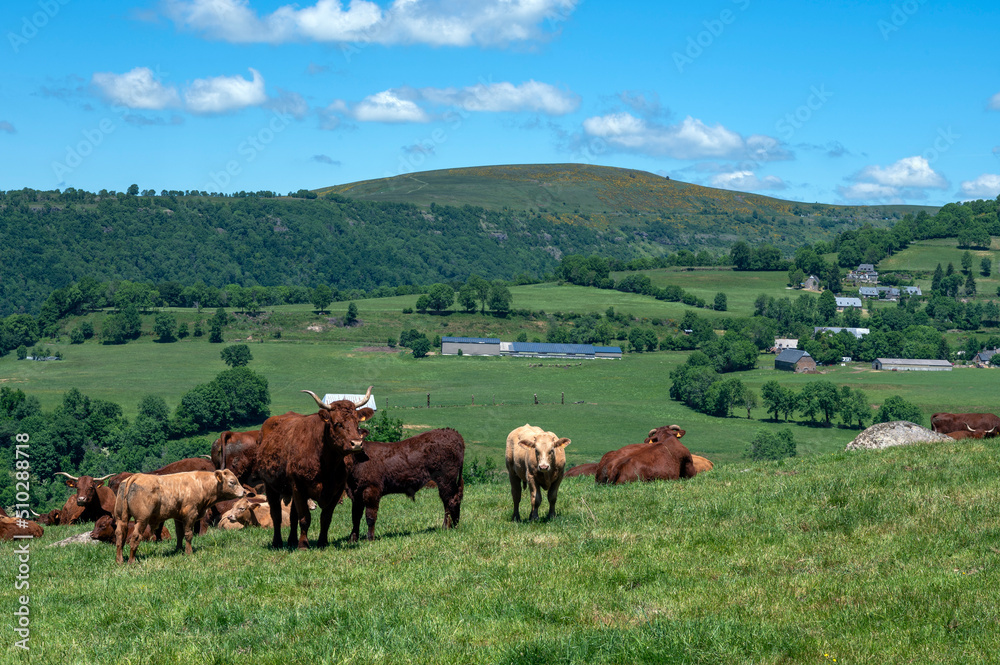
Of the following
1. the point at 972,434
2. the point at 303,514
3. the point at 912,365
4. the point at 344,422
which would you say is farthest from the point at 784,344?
the point at 344,422

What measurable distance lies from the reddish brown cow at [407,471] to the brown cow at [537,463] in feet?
3.78

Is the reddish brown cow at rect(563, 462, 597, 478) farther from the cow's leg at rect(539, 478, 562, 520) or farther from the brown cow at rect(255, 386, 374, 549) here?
the brown cow at rect(255, 386, 374, 549)

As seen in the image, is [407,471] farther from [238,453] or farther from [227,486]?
[238,453]

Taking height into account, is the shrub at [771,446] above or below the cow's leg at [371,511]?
below

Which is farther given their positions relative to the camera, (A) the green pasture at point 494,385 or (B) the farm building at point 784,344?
(B) the farm building at point 784,344

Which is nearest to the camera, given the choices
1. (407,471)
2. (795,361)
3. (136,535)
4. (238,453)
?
(136,535)

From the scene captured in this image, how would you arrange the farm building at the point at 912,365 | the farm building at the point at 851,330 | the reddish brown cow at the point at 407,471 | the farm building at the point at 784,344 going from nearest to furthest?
the reddish brown cow at the point at 407,471
the farm building at the point at 912,365
the farm building at the point at 784,344
the farm building at the point at 851,330

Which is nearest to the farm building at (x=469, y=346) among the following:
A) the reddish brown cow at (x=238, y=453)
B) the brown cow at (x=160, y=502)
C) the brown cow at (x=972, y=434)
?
the brown cow at (x=972, y=434)

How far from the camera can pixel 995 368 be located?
6491 inches

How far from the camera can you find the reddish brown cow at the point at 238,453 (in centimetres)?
2020

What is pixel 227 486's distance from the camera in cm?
1683

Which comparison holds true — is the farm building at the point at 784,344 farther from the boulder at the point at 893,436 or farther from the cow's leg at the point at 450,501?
the cow's leg at the point at 450,501

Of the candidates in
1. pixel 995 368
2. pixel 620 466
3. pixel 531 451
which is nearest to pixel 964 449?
pixel 620 466

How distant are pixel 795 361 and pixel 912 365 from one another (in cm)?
2401
